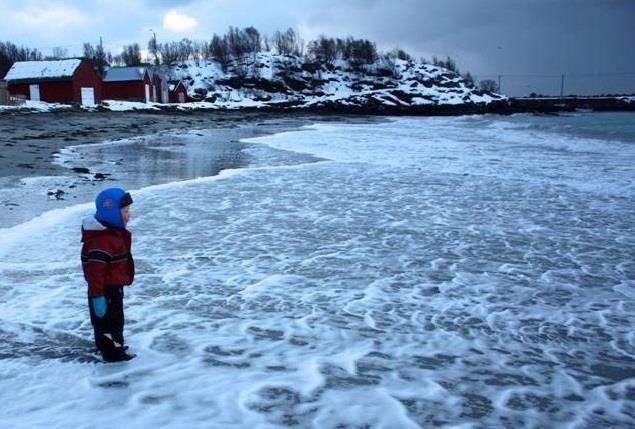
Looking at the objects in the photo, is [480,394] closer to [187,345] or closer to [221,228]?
[187,345]

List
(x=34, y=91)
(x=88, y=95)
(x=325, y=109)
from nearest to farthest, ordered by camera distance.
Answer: (x=34, y=91)
(x=88, y=95)
(x=325, y=109)

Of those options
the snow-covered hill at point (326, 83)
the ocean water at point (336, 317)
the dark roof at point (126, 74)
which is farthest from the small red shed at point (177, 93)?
the ocean water at point (336, 317)

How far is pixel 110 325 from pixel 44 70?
201ft

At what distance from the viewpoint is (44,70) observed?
57781mm

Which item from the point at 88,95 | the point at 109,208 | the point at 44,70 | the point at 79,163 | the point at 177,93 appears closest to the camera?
the point at 109,208

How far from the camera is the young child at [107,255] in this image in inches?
161

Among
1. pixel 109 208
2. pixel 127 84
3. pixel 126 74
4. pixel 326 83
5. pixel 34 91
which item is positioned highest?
pixel 326 83

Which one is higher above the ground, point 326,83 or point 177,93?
point 326,83

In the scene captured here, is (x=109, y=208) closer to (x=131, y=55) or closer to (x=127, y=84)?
(x=127, y=84)

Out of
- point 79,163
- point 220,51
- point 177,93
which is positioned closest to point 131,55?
point 220,51

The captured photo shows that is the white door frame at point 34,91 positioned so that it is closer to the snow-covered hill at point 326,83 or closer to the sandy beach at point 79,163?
the sandy beach at point 79,163

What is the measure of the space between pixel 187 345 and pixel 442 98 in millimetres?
113577

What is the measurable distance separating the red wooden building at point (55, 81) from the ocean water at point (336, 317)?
166 ft

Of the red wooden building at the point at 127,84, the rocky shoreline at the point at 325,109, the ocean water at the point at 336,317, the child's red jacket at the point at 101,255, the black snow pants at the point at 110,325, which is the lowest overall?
the ocean water at the point at 336,317
